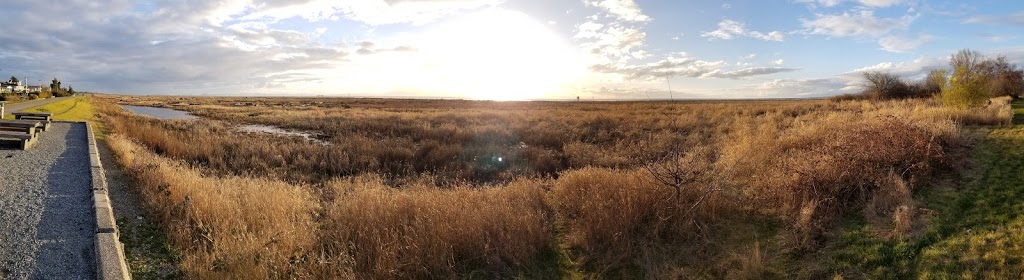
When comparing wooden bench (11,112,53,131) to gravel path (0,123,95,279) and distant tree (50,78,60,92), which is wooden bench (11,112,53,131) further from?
distant tree (50,78,60,92)

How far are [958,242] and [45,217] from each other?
37.9ft

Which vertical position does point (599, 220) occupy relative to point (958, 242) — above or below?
below

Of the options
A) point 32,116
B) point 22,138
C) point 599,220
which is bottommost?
point 599,220

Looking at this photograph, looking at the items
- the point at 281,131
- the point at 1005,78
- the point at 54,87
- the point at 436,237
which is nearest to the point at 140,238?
the point at 436,237

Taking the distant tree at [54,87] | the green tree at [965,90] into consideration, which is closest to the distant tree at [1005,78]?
the green tree at [965,90]

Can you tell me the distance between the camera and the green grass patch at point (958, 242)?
4.91 m

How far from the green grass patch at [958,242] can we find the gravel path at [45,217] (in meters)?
8.29

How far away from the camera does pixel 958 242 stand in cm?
534

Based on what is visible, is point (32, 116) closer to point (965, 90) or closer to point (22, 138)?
point (22, 138)

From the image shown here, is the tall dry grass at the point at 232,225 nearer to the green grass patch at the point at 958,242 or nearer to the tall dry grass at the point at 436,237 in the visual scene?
the tall dry grass at the point at 436,237

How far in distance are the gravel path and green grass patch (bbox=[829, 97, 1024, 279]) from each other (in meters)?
8.29

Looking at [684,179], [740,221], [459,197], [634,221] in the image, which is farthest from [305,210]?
[740,221]

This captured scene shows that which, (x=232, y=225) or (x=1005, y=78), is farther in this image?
(x=1005, y=78)

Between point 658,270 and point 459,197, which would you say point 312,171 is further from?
point 658,270
